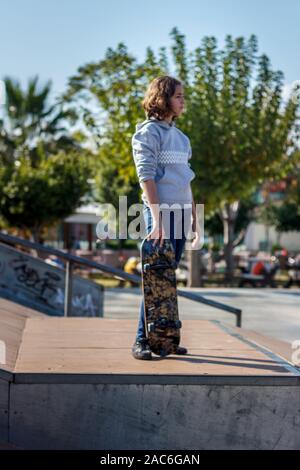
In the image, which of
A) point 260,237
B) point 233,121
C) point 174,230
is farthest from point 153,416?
point 260,237

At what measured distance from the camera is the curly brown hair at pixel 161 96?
4.33m

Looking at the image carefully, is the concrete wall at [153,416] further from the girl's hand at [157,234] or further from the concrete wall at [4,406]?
the girl's hand at [157,234]

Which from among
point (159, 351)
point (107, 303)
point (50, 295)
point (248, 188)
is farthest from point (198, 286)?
point (159, 351)

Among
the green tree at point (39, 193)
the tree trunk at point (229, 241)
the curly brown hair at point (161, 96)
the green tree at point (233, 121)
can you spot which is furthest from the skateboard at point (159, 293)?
the green tree at point (39, 193)

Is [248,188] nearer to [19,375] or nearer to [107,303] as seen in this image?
[107,303]

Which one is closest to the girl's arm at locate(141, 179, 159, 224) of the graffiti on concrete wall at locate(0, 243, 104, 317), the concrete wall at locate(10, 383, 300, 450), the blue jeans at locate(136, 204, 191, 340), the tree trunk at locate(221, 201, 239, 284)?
the blue jeans at locate(136, 204, 191, 340)

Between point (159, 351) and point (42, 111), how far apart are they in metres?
36.5

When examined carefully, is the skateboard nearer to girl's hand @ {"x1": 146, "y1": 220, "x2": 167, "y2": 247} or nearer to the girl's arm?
girl's hand @ {"x1": 146, "y1": 220, "x2": 167, "y2": 247}

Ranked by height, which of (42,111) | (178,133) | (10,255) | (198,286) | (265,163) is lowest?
(198,286)

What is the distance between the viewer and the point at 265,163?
23000mm

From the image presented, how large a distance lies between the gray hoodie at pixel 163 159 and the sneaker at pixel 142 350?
83 cm

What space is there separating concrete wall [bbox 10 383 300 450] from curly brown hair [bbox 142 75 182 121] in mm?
1612

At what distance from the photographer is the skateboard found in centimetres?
429

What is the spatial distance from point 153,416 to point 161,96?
183cm
